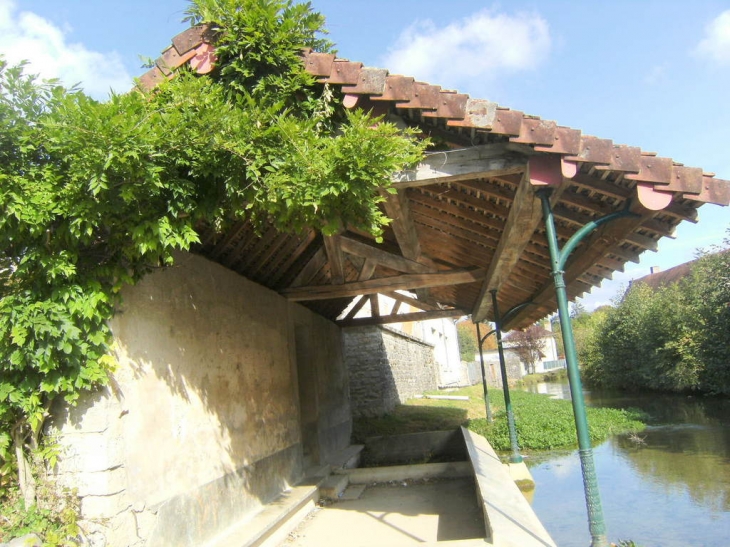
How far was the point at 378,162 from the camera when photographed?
331 centimetres

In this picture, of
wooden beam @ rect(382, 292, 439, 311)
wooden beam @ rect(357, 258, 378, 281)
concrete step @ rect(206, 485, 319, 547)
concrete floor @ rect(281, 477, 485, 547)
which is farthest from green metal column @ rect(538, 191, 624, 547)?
wooden beam @ rect(382, 292, 439, 311)

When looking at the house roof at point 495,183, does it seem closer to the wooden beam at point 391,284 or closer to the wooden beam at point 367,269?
the wooden beam at point 391,284

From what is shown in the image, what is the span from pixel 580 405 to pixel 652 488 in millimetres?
5296

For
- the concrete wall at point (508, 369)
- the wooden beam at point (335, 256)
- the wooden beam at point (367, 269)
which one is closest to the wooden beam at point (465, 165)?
the wooden beam at point (335, 256)

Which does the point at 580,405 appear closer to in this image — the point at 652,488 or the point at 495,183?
the point at 495,183

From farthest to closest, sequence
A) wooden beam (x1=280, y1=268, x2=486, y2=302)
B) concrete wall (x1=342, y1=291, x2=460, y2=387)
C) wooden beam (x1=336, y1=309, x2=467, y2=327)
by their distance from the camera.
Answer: concrete wall (x1=342, y1=291, x2=460, y2=387) → wooden beam (x1=336, y1=309, x2=467, y2=327) → wooden beam (x1=280, y1=268, x2=486, y2=302)

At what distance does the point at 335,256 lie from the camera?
6680mm

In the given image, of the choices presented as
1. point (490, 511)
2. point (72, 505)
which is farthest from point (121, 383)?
point (490, 511)

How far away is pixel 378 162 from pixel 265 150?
2.35 feet

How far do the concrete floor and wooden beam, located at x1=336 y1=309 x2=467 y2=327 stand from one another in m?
3.46

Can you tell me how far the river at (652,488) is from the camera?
5.62 metres

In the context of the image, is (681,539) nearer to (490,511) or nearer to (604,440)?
(490,511)

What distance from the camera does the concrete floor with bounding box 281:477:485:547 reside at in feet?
16.8

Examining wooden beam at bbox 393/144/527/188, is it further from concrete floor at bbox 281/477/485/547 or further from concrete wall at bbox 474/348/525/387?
concrete wall at bbox 474/348/525/387
